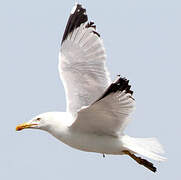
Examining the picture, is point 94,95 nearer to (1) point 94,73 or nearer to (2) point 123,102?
(1) point 94,73

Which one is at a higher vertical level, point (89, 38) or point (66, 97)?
point (89, 38)

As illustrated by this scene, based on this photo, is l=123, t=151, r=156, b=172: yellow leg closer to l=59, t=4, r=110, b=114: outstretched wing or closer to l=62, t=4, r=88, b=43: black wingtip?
l=59, t=4, r=110, b=114: outstretched wing

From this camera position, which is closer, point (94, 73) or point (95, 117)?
point (95, 117)

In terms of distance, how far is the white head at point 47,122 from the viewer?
8641mm

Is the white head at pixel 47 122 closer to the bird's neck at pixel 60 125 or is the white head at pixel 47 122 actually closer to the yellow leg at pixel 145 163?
the bird's neck at pixel 60 125

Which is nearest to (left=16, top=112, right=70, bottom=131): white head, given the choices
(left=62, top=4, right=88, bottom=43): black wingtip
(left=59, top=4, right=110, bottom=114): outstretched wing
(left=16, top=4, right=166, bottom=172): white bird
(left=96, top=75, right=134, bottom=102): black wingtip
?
(left=16, top=4, right=166, bottom=172): white bird

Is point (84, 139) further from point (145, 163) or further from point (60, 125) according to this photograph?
point (145, 163)

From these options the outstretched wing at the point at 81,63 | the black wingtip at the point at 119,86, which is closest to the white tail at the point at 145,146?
the outstretched wing at the point at 81,63

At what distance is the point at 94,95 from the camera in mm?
9500

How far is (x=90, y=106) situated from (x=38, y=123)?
1.30 m

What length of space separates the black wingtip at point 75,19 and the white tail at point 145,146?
259 centimetres

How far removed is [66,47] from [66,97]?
1.28m

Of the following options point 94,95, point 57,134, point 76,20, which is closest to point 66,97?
point 94,95

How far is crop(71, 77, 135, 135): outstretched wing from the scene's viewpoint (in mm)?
7484
